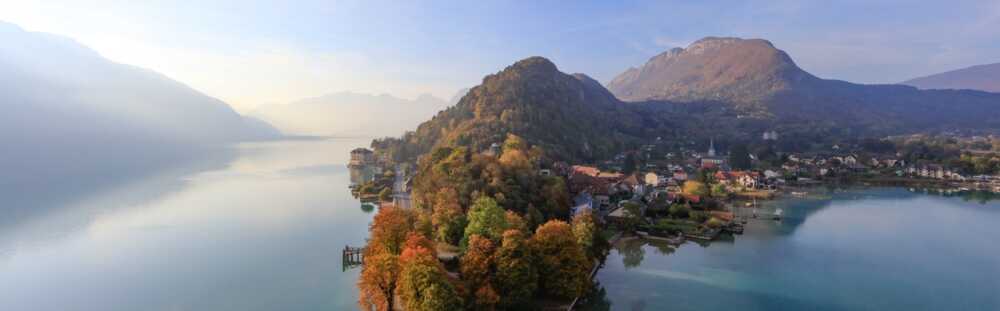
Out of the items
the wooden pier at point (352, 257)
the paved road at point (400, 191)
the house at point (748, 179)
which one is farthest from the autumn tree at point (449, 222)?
the house at point (748, 179)

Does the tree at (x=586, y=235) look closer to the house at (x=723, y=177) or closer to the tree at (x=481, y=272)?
the tree at (x=481, y=272)

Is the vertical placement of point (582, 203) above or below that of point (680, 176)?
below

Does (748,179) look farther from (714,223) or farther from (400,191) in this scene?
(400,191)

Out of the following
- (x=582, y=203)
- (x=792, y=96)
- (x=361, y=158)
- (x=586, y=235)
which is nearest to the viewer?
(x=586, y=235)

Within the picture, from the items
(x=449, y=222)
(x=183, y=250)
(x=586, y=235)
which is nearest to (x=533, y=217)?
(x=586, y=235)

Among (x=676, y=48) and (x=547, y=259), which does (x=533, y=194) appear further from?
(x=676, y=48)

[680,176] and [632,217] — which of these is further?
[680,176]
